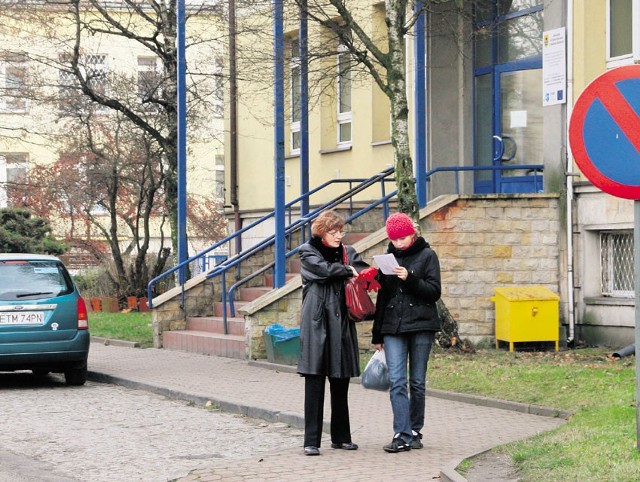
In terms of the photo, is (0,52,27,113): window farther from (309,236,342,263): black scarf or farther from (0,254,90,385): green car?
(309,236,342,263): black scarf

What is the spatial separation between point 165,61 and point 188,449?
1482cm

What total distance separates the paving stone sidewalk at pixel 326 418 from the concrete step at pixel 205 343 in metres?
0.23

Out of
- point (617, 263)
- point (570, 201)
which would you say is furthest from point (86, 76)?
point (617, 263)

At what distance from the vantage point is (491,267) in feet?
57.6

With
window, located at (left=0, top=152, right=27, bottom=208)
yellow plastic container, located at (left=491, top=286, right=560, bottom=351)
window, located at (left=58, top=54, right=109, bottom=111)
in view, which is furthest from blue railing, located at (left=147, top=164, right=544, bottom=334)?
window, located at (left=0, top=152, right=27, bottom=208)

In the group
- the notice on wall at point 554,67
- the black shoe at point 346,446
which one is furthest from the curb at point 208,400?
the notice on wall at point 554,67

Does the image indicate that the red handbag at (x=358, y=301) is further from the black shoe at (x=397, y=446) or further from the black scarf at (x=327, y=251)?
the black shoe at (x=397, y=446)

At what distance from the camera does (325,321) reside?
9.77m

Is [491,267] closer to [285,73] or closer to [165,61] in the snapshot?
[285,73]

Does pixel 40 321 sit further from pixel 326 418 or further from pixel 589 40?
pixel 589 40

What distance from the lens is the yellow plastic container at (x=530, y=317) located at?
1681cm

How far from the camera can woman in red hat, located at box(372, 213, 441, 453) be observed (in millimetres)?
9648

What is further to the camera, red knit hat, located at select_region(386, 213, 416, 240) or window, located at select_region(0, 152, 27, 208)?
window, located at select_region(0, 152, 27, 208)

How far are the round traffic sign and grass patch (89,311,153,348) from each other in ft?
46.3
